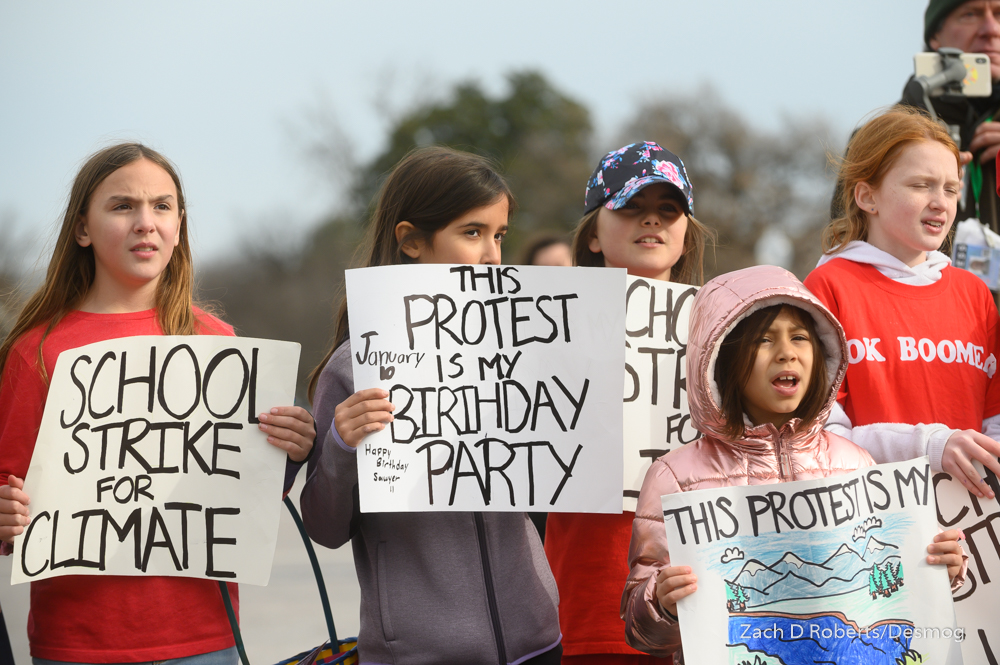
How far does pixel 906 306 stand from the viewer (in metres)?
2.89

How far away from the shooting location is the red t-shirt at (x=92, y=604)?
2.59m

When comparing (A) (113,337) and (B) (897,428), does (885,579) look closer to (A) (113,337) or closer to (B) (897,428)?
(B) (897,428)

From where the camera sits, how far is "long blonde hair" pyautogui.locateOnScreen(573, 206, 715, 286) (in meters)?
3.38

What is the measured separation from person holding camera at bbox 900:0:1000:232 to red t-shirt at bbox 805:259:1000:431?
3.23 feet

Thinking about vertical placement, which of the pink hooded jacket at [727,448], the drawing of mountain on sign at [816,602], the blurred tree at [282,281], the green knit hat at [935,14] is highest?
the blurred tree at [282,281]

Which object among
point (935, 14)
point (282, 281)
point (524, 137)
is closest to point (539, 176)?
point (524, 137)

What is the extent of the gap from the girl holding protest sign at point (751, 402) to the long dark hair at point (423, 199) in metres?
0.79

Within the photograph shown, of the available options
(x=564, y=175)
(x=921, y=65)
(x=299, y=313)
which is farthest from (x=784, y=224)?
(x=921, y=65)

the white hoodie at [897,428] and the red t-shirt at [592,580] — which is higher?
the white hoodie at [897,428]

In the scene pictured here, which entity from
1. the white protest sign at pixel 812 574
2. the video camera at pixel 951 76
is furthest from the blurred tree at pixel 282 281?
the white protest sign at pixel 812 574

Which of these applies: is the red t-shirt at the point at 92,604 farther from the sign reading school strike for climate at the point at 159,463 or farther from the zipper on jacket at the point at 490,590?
the zipper on jacket at the point at 490,590

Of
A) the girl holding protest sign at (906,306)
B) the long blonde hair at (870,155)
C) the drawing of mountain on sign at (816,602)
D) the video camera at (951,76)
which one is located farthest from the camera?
the video camera at (951,76)

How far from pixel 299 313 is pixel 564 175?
1346 cm

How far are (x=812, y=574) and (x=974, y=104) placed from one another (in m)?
2.63
